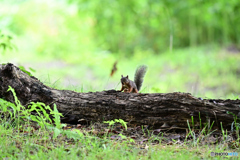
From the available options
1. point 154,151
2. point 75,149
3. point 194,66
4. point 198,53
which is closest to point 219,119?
point 154,151

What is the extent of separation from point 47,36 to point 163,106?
9.31 m

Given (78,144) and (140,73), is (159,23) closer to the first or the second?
(140,73)

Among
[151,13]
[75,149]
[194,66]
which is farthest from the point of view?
[151,13]

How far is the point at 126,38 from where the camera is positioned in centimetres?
1236

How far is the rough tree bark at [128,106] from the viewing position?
253cm

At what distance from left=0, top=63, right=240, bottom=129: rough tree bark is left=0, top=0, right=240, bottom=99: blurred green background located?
4.97 meters

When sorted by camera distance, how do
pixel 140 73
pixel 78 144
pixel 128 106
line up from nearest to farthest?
pixel 78 144, pixel 128 106, pixel 140 73

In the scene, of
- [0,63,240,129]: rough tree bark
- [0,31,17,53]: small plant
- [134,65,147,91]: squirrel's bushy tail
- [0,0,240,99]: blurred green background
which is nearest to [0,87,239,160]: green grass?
[0,63,240,129]: rough tree bark

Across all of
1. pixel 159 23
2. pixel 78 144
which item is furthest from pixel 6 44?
pixel 159 23

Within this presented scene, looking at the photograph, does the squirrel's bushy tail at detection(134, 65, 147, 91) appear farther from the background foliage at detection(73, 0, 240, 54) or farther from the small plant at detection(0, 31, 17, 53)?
the background foliage at detection(73, 0, 240, 54)

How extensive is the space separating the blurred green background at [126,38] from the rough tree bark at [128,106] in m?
4.97

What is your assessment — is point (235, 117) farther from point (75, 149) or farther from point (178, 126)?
point (75, 149)

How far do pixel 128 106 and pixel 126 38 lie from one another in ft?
32.7

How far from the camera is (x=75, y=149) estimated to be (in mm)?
2062
